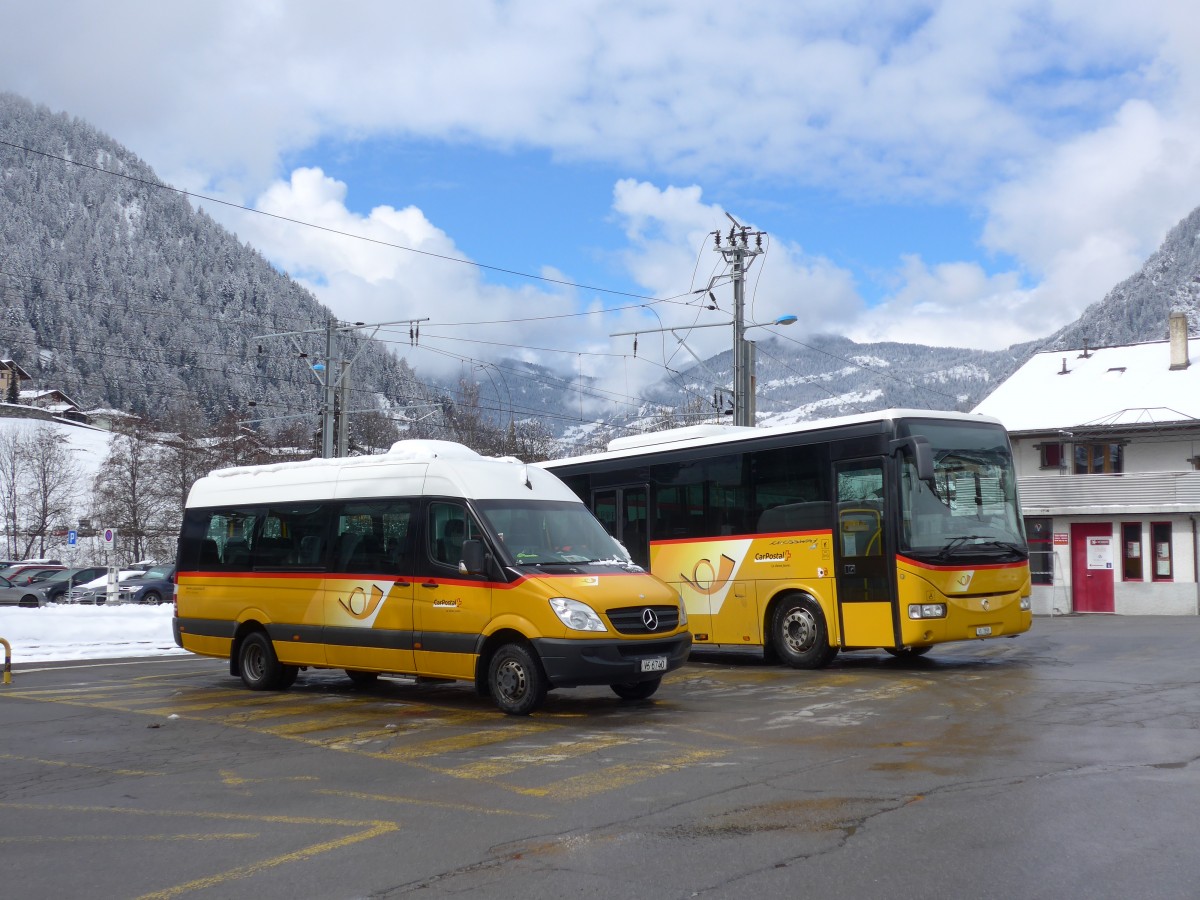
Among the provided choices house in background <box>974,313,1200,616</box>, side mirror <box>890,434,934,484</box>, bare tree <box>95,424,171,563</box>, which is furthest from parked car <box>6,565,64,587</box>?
side mirror <box>890,434,934,484</box>

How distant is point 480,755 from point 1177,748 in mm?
5315

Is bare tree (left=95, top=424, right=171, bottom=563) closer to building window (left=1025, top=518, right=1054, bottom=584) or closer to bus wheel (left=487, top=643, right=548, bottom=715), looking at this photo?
building window (left=1025, top=518, right=1054, bottom=584)

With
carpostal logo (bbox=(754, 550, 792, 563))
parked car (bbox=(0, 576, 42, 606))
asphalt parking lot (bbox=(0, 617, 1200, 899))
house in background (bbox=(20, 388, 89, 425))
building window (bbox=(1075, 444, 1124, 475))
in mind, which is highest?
house in background (bbox=(20, 388, 89, 425))

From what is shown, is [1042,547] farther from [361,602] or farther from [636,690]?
[361,602]

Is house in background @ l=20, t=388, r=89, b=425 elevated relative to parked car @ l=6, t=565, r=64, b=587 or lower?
elevated

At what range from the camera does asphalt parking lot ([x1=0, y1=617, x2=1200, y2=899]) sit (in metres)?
5.84

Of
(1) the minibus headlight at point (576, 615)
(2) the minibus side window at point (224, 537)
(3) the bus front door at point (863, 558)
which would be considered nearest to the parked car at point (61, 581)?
(2) the minibus side window at point (224, 537)

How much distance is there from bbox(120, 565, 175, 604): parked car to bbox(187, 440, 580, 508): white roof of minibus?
31.5 meters

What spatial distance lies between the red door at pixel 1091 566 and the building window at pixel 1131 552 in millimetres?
394

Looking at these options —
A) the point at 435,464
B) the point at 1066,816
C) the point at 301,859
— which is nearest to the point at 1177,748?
the point at 1066,816

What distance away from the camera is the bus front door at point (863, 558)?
51.3 ft

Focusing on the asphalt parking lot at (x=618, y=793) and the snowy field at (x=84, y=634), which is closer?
the asphalt parking lot at (x=618, y=793)

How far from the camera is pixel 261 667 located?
15.0 meters

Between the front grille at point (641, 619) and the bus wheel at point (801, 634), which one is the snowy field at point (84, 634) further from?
the front grille at point (641, 619)
